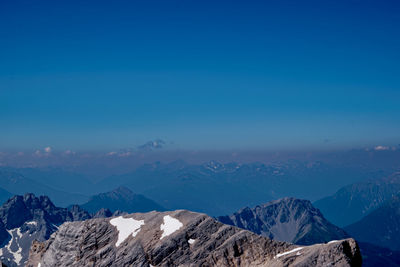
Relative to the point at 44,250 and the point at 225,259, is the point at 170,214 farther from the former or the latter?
the point at 44,250

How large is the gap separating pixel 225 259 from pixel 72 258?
3327 centimetres

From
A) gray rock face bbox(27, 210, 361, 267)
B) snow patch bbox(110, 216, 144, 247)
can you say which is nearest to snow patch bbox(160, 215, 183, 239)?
gray rock face bbox(27, 210, 361, 267)

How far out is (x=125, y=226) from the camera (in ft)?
282

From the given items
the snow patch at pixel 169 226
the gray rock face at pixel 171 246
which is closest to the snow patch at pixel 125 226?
the gray rock face at pixel 171 246

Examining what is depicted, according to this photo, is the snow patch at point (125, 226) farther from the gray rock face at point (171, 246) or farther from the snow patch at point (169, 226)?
the snow patch at point (169, 226)

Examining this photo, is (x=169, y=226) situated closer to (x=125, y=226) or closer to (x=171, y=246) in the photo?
(x=171, y=246)

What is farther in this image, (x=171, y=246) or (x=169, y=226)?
(x=169, y=226)

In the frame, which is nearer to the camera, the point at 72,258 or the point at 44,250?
the point at 72,258

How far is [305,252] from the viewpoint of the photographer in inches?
2427

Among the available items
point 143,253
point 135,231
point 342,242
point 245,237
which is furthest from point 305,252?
point 135,231

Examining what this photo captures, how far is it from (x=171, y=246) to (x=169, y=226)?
592 cm

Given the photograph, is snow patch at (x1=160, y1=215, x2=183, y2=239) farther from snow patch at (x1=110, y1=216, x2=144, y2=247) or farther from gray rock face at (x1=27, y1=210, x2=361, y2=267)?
snow patch at (x1=110, y1=216, x2=144, y2=247)

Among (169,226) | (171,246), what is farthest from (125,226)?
(171,246)

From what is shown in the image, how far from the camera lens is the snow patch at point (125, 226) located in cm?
8250
